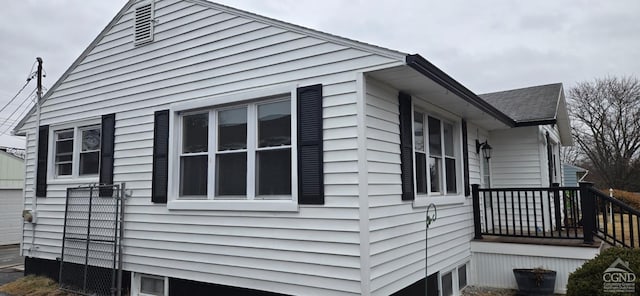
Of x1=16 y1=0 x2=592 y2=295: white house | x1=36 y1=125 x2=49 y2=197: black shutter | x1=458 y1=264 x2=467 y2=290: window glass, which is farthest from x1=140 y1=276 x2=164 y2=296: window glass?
x1=458 y1=264 x2=467 y2=290: window glass

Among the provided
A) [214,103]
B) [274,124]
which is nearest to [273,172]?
[274,124]

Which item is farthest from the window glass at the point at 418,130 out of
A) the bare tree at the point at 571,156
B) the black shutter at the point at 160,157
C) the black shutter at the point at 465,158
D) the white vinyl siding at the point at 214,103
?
the bare tree at the point at 571,156

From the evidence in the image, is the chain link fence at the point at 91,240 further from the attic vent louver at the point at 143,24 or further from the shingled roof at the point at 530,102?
the shingled roof at the point at 530,102

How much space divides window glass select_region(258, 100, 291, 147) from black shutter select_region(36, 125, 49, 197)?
15.6 ft

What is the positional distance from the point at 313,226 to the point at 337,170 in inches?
25.3

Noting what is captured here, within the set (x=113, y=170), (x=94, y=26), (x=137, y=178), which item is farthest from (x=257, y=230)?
(x=94, y=26)

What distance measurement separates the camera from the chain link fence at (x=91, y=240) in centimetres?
586

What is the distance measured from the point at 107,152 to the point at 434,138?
194 inches

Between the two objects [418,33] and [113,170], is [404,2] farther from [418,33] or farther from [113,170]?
[113,170]

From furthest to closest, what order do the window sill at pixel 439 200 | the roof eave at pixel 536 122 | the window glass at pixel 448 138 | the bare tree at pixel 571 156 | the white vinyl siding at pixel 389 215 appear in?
1. the bare tree at pixel 571 156
2. the roof eave at pixel 536 122
3. the window glass at pixel 448 138
4. the window sill at pixel 439 200
5. the white vinyl siding at pixel 389 215

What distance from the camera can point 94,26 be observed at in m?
11.3

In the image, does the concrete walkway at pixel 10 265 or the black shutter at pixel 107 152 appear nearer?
the black shutter at pixel 107 152

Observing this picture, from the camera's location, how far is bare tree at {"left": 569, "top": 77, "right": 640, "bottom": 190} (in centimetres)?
2720

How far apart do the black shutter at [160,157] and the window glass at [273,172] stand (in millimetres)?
1502
